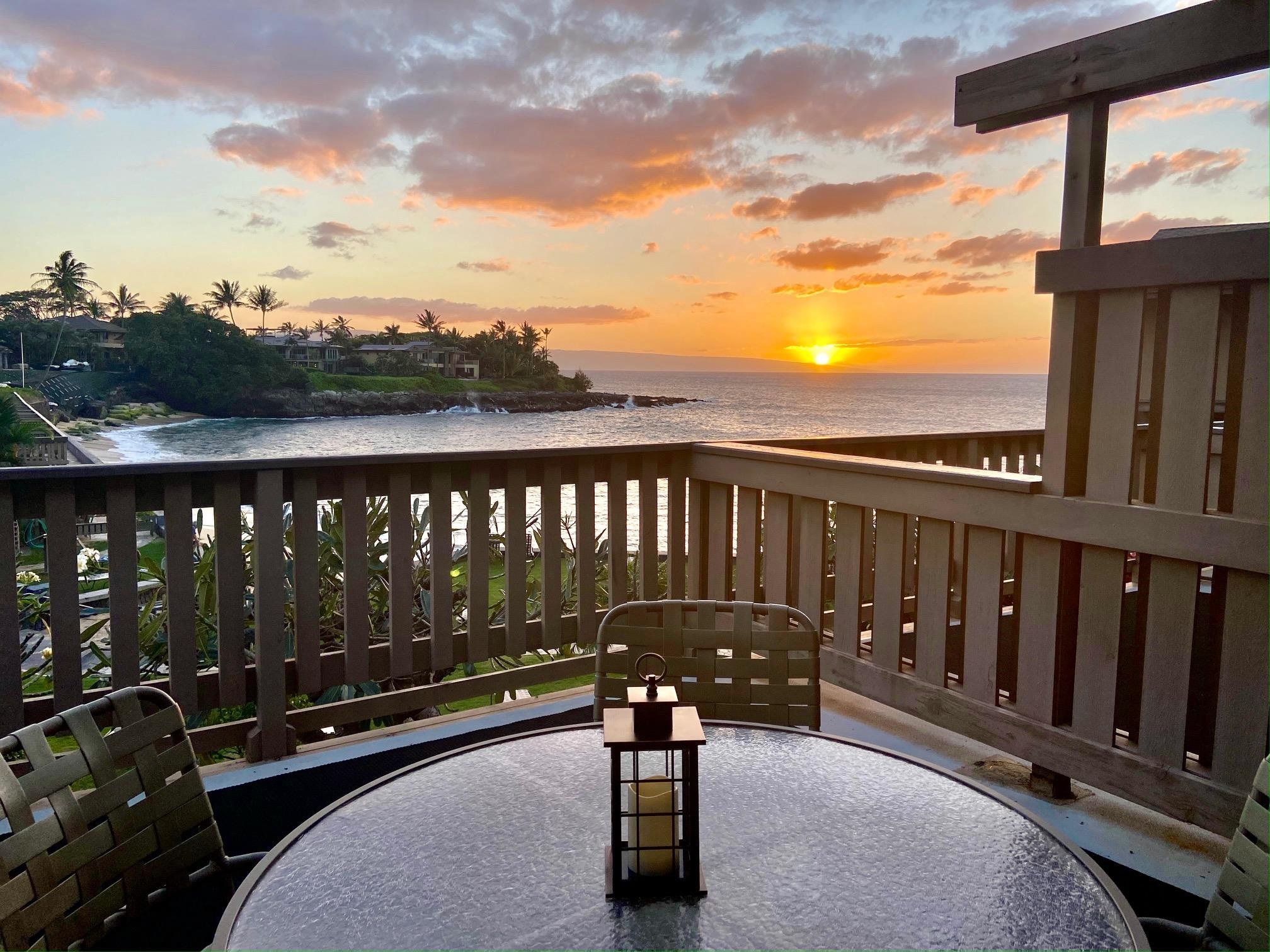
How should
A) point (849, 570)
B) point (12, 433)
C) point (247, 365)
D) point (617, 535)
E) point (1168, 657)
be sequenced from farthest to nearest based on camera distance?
point (247, 365) < point (12, 433) < point (617, 535) < point (849, 570) < point (1168, 657)

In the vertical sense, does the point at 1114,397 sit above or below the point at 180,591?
above

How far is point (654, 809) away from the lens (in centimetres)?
99

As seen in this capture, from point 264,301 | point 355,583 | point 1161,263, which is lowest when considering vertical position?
point 355,583

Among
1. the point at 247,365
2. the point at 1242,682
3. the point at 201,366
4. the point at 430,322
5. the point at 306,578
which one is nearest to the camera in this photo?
the point at 1242,682

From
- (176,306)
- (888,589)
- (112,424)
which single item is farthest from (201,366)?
(888,589)

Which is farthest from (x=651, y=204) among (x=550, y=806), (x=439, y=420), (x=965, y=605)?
(x=550, y=806)

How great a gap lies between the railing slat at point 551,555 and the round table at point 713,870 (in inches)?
72.6

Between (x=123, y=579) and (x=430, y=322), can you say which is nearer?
(x=123, y=579)

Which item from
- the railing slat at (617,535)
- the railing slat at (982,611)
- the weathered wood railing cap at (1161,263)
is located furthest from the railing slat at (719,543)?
the weathered wood railing cap at (1161,263)

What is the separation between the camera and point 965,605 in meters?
2.56

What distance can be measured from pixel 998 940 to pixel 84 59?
14548 millimetres

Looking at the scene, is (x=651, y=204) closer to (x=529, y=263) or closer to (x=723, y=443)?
(x=529, y=263)

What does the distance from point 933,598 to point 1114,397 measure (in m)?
0.82

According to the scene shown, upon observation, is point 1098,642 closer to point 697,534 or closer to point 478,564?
point 697,534
